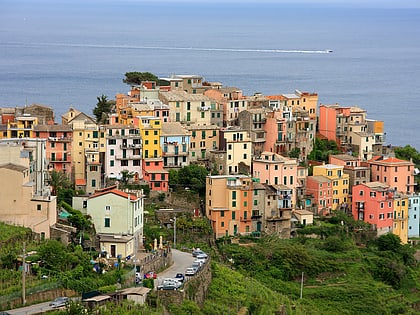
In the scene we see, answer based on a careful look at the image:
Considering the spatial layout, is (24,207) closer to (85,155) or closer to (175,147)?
(85,155)

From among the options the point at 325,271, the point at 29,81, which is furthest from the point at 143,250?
the point at 29,81

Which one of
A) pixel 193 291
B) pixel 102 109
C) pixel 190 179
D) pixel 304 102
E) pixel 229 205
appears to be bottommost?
pixel 193 291

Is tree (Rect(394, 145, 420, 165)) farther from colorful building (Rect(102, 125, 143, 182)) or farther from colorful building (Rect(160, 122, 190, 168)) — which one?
colorful building (Rect(102, 125, 143, 182))

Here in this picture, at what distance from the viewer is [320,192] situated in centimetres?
4109

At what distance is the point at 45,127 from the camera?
39.7 metres

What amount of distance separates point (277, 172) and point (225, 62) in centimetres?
5970

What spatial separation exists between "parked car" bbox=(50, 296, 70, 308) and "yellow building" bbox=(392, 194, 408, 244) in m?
18.1

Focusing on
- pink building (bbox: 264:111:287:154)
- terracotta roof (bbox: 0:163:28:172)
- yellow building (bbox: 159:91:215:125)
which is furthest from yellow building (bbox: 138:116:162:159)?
terracotta roof (bbox: 0:163:28:172)

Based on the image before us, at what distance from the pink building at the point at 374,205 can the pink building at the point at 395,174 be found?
1.24 metres

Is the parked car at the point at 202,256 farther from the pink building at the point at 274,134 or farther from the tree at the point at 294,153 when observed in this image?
the tree at the point at 294,153

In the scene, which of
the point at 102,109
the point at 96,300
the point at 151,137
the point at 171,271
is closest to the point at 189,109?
the point at 151,137

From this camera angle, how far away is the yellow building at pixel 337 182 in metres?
41.7

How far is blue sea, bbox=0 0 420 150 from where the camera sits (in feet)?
237

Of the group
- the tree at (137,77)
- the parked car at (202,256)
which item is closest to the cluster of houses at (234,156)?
the parked car at (202,256)
